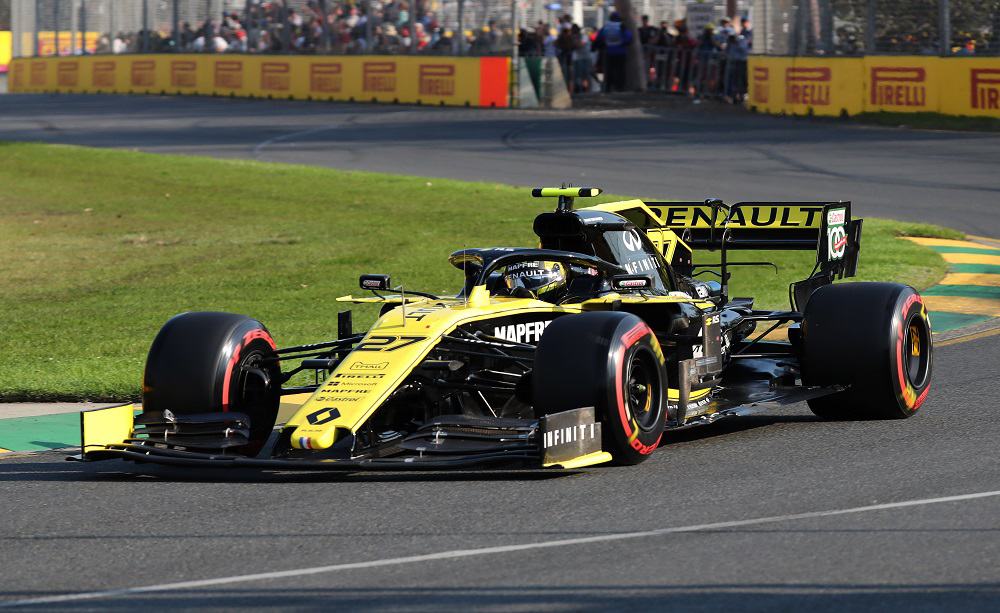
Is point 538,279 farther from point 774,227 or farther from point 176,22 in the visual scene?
point 176,22

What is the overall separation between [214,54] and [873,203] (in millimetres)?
31855

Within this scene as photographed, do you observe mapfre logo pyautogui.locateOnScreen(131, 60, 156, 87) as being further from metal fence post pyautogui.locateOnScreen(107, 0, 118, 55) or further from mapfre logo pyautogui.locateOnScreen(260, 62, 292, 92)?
mapfre logo pyautogui.locateOnScreen(260, 62, 292, 92)

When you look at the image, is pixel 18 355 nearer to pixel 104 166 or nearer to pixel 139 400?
pixel 139 400

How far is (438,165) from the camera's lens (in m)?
28.5

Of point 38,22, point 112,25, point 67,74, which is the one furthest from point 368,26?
point 38,22

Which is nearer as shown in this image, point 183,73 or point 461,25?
point 461,25

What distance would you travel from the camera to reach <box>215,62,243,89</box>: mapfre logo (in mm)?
48844

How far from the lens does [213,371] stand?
8891 mm

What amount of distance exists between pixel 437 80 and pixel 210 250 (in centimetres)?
2237

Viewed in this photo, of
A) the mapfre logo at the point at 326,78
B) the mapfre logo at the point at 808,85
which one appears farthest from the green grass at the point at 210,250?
the mapfre logo at the point at 326,78

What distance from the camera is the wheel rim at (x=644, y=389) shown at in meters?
8.66

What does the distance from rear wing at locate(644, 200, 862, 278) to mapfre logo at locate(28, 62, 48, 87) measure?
51.0m

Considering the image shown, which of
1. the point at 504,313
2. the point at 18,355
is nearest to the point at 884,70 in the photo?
the point at 18,355

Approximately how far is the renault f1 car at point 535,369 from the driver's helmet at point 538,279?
0.04 feet
